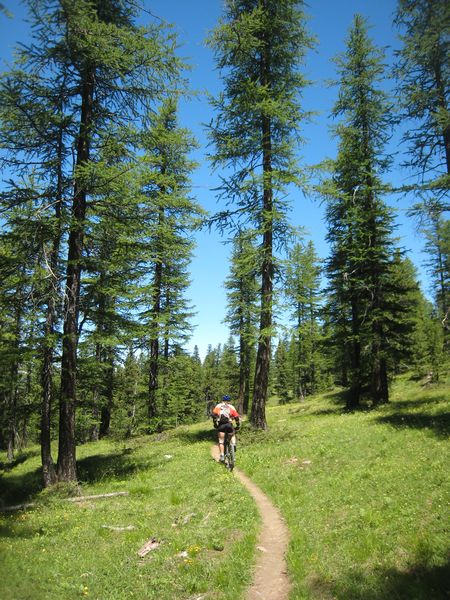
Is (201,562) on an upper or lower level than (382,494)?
lower

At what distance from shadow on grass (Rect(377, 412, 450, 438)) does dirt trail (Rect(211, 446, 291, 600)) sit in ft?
→ 18.5

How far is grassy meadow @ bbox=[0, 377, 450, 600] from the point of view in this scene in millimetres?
5879

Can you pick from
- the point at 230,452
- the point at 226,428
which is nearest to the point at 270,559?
the point at 230,452

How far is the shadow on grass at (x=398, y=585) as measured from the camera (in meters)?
5.06

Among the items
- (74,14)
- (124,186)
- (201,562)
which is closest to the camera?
(201,562)

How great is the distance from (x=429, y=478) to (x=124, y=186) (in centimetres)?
1137

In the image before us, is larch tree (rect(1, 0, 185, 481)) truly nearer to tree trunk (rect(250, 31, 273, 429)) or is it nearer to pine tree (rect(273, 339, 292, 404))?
tree trunk (rect(250, 31, 273, 429))

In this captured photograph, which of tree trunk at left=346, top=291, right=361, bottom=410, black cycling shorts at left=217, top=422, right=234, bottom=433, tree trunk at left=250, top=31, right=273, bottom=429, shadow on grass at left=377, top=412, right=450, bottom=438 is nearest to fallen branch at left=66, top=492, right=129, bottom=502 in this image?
black cycling shorts at left=217, top=422, right=234, bottom=433

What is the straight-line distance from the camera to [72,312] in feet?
41.3

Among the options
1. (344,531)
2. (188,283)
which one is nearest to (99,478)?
(344,531)

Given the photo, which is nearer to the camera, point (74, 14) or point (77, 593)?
point (77, 593)

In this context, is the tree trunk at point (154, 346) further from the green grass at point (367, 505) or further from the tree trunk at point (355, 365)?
the tree trunk at point (355, 365)

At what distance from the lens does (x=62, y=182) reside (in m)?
13.3

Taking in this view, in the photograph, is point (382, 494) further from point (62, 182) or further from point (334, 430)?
point (62, 182)
